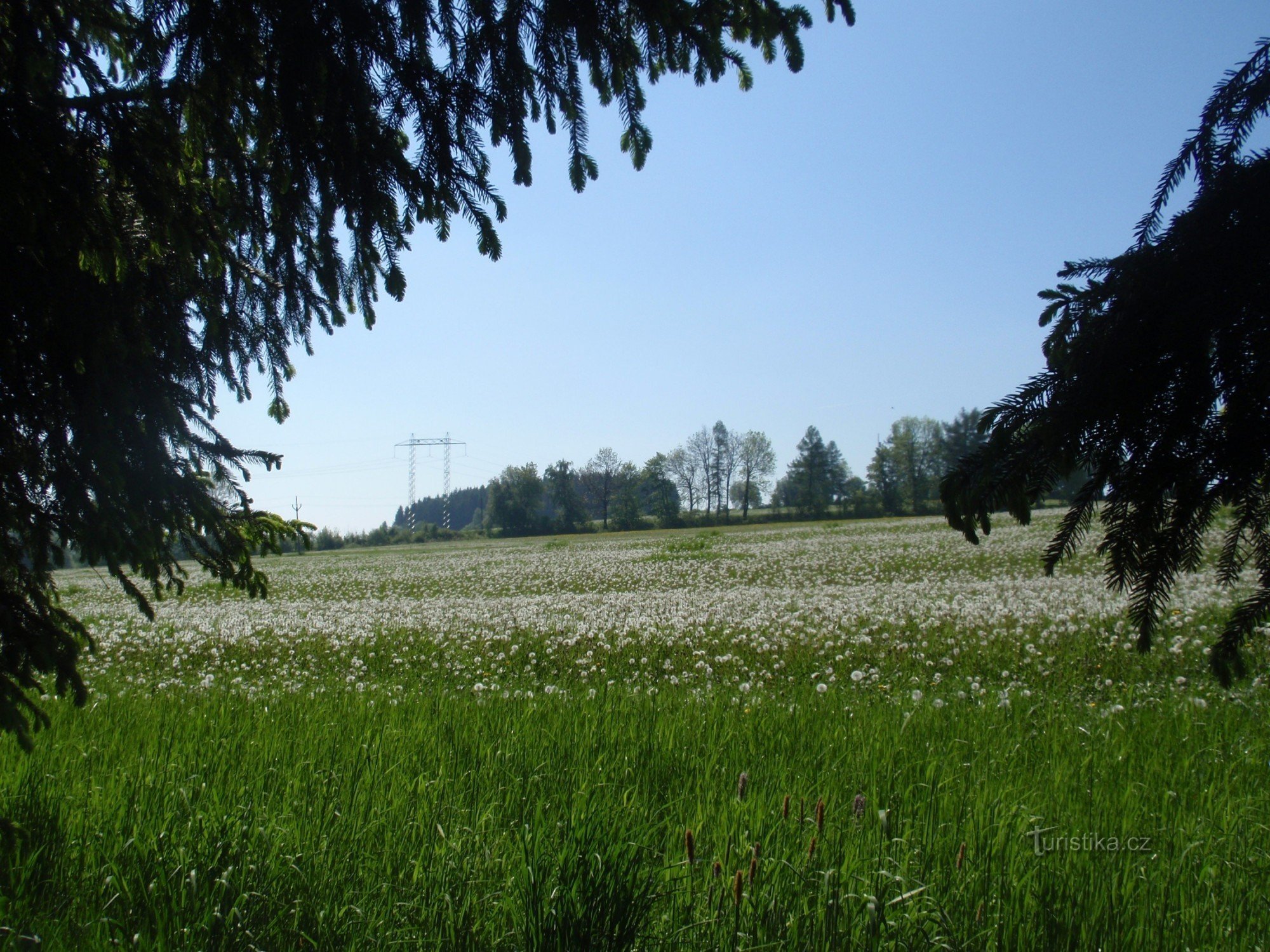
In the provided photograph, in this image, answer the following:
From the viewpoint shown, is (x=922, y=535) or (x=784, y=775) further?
(x=922, y=535)

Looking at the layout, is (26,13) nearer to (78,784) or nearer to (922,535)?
(78,784)

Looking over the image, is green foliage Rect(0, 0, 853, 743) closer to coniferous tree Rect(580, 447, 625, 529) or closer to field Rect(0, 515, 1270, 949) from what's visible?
field Rect(0, 515, 1270, 949)

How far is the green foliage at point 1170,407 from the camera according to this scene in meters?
1.95

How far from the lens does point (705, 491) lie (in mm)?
96625

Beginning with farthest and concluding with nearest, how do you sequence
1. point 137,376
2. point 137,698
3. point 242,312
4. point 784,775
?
point 137,698, point 242,312, point 784,775, point 137,376

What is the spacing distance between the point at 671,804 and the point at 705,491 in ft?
308

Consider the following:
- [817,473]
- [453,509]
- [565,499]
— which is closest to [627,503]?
[565,499]

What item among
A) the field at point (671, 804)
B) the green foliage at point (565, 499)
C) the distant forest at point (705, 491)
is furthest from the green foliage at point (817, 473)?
the field at point (671, 804)

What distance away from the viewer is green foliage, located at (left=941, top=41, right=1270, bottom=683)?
6.39 feet

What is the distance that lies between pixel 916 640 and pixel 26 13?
8.61 m

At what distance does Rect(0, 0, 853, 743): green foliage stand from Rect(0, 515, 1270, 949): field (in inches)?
34.0

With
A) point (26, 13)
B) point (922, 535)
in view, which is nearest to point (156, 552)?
point (26, 13)

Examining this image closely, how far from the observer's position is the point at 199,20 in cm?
256

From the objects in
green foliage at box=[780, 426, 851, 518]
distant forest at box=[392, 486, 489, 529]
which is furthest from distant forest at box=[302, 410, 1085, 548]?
distant forest at box=[392, 486, 489, 529]
